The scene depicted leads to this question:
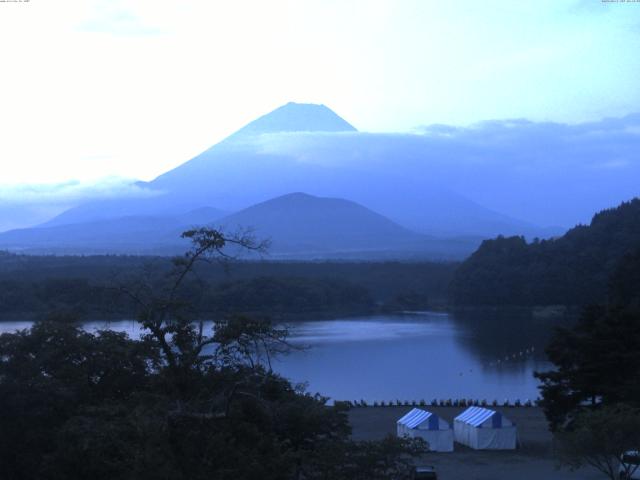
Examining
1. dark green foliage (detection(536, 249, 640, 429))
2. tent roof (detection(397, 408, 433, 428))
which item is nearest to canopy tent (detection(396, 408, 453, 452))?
tent roof (detection(397, 408, 433, 428))

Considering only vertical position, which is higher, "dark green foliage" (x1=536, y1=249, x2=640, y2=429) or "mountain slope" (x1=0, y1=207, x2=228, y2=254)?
"mountain slope" (x1=0, y1=207, x2=228, y2=254)

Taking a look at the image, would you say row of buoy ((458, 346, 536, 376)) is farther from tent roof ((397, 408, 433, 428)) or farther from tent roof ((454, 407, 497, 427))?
tent roof ((397, 408, 433, 428))

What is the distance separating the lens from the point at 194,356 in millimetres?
4930

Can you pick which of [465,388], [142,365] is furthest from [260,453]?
[465,388]

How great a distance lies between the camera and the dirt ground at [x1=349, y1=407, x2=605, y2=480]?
9.22m

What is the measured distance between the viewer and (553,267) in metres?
35.8

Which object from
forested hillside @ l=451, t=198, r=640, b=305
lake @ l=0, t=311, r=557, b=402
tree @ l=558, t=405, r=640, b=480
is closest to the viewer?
tree @ l=558, t=405, r=640, b=480

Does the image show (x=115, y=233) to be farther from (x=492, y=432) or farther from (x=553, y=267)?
(x=492, y=432)

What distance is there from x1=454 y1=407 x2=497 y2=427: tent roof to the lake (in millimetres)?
2387

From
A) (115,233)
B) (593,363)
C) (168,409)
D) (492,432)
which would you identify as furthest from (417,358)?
(115,233)

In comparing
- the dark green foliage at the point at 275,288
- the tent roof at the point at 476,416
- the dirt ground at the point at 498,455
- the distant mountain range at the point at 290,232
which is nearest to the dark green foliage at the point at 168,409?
the dirt ground at the point at 498,455

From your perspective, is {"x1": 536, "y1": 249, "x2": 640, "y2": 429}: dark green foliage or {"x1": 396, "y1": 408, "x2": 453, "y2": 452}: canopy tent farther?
{"x1": 396, "y1": 408, "x2": 453, "y2": 452}: canopy tent

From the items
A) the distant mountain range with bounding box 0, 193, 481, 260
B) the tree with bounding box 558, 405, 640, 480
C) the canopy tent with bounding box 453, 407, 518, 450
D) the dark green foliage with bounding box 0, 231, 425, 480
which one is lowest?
the canopy tent with bounding box 453, 407, 518, 450

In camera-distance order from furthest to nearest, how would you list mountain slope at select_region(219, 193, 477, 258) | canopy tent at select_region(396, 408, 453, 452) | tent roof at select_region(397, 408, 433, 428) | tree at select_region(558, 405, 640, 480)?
mountain slope at select_region(219, 193, 477, 258) < tent roof at select_region(397, 408, 433, 428) < canopy tent at select_region(396, 408, 453, 452) < tree at select_region(558, 405, 640, 480)
